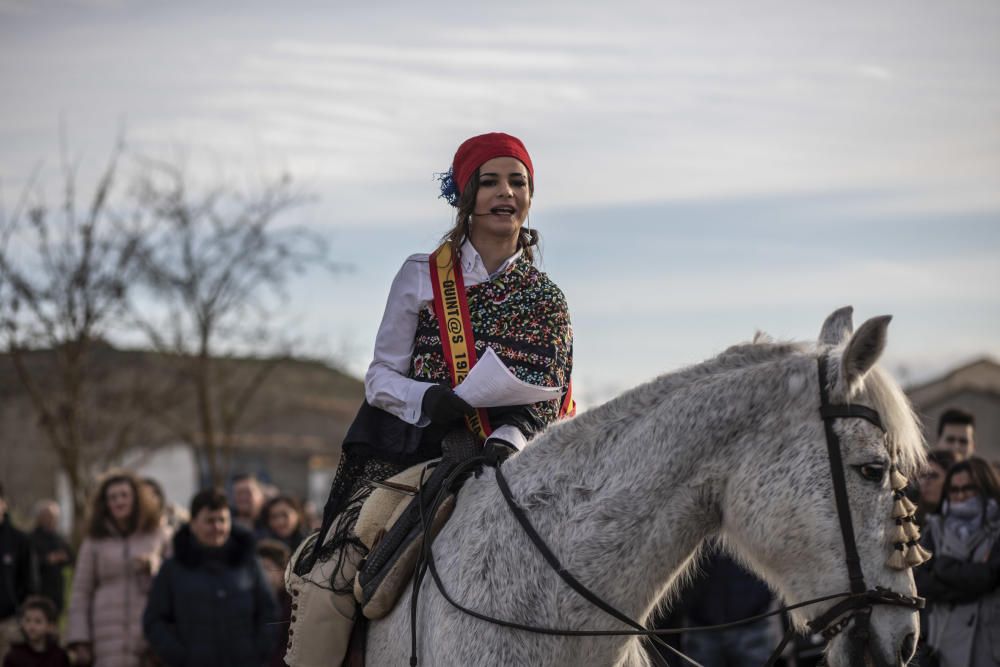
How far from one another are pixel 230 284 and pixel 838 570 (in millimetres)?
17300

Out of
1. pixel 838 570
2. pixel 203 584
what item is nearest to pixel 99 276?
pixel 203 584

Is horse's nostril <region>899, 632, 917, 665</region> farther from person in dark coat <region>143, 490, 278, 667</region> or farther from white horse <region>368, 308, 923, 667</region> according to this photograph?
person in dark coat <region>143, 490, 278, 667</region>

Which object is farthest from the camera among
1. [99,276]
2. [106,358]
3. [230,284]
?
[230,284]

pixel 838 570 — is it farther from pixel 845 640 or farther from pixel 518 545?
pixel 518 545

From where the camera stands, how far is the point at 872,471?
3.63 meters

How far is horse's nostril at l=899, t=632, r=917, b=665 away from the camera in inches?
141

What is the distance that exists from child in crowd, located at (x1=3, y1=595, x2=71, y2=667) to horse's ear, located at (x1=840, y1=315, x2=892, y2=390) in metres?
7.49

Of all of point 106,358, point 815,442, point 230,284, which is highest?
point 230,284

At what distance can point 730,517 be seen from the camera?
151 inches

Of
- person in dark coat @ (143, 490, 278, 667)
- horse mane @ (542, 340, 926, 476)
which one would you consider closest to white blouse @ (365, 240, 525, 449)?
horse mane @ (542, 340, 926, 476)

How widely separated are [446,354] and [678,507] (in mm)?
1200

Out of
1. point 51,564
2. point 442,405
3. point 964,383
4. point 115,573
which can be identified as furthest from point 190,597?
point 964,383

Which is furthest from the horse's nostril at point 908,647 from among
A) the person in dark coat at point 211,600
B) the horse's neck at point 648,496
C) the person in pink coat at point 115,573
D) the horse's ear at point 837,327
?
the person in pink coat at point 115,573

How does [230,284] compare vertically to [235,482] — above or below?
above
